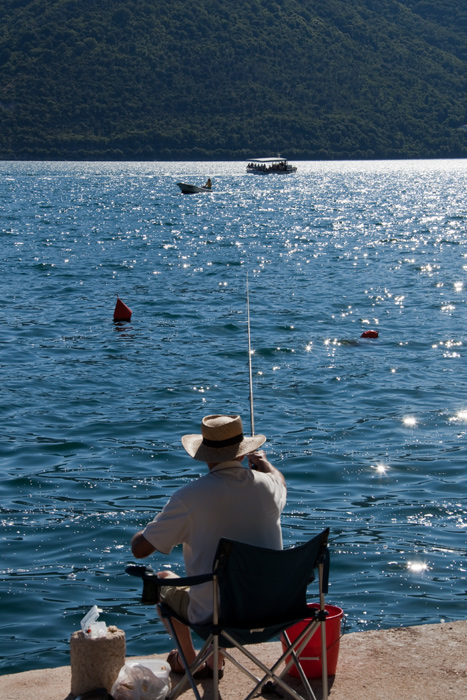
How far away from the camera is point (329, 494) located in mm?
8688

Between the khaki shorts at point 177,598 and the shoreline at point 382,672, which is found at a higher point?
the khaki shorts at point 177,598

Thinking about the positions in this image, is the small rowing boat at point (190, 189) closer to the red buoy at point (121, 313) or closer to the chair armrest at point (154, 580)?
the red buoy at point (121, 313)

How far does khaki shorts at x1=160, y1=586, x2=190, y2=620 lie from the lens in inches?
174

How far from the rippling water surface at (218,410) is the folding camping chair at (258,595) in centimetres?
188

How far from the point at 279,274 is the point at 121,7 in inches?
7192

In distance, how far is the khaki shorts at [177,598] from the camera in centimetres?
443

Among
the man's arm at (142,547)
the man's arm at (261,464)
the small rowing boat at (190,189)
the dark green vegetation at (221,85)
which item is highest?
the dark green vegetation at (221,85)

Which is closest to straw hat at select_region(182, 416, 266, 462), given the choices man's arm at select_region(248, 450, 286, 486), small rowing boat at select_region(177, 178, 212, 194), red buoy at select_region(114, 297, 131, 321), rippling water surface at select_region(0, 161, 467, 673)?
man's arm at select_region(248, 450, 286, 486)

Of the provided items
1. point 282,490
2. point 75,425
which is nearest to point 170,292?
point 75,425

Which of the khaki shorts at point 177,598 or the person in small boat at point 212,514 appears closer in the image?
the person in small boat at point 212,514

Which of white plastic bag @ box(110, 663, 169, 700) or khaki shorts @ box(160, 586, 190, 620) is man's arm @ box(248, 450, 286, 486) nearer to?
khaki shorts @ box(160, 586, 190, 620)

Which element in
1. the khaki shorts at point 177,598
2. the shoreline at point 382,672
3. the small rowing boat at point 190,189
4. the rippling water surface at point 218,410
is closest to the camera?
the khaki shorts at point 177,598

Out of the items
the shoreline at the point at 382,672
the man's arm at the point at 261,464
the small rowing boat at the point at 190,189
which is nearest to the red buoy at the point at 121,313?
the shoreline at the point at 382,672

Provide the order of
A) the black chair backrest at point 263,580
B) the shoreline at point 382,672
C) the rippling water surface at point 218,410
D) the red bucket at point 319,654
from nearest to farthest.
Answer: the black chair backrest at point 263,580, the shoreline at point 382,672, the red bucket at point 319,654, the rippling water surface at point 218,410
